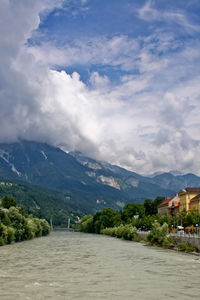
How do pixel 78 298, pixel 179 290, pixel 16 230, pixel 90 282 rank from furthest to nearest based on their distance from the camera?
pixel 16 230
pixel 90 282
pixel 179 290
pixel 78 298

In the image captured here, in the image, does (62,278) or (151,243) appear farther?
(151,243)

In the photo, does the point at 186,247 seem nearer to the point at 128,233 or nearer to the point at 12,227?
the point at 12,227

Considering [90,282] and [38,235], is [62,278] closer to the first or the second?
[90,282]

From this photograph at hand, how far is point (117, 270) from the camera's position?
1861 inches

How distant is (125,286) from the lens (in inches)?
1407

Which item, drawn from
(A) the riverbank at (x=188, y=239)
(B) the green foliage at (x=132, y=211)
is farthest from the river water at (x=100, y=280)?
(B) the green foliage at (x=132, y=211)

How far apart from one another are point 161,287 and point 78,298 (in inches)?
354

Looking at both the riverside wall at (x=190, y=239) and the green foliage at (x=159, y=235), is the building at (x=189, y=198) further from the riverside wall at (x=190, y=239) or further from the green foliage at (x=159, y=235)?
the riverside wall at (x=190, y=239)

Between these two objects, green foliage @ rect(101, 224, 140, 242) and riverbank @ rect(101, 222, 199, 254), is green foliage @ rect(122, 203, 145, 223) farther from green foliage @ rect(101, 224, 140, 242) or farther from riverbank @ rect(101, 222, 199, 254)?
riverbank @ rect(101, 222, 199, 254)

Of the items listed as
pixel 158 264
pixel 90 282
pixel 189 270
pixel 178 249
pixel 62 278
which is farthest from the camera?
pixel 178 249

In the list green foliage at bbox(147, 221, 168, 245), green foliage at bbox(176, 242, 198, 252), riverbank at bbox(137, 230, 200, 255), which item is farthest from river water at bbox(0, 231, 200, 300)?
green foliage at bbox(147, 221, 168, 245)

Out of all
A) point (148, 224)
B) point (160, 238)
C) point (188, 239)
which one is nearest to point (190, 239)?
point (188, 239)

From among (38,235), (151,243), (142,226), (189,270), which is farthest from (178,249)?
(38,235)

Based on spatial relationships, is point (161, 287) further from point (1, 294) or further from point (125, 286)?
point (1, 294)
